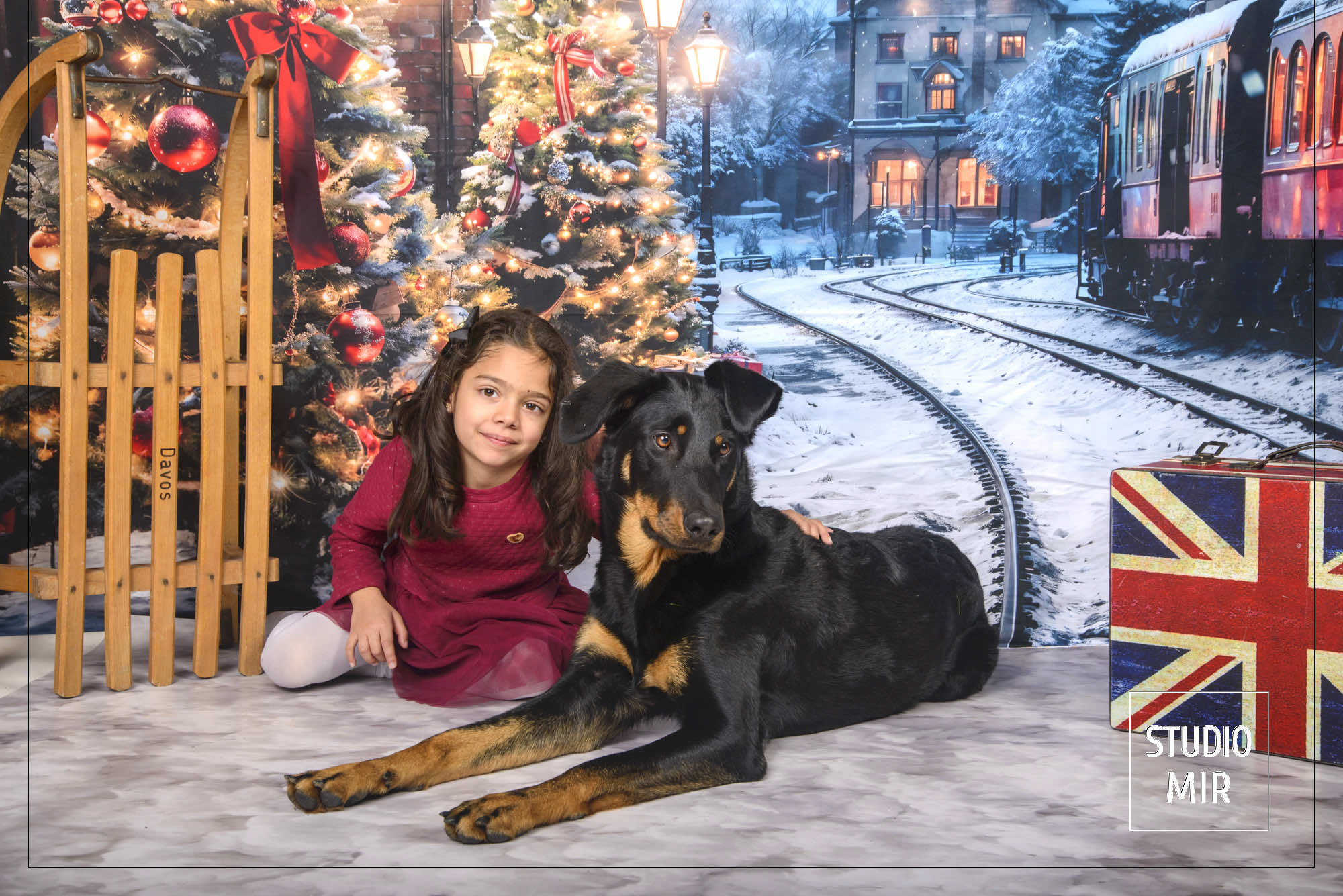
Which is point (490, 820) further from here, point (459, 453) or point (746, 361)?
point (746, 361)

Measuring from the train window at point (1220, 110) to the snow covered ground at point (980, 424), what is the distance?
0.61m

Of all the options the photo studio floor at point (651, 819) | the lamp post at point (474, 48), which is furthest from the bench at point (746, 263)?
the photo studio floor at point (651, 819)

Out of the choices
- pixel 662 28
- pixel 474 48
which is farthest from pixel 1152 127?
pixel 474 48

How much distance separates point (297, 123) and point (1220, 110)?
2.93 metres

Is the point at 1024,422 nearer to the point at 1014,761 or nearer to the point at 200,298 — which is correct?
the point at 1014,761

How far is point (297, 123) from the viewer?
132 inches

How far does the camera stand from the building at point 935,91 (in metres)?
3.45

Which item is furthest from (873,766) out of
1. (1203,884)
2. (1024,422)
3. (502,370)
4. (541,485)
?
(1024,422)

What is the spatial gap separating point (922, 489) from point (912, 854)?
189cm

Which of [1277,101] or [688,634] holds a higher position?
[1277,101]

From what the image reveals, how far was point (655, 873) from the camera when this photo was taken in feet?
5.43

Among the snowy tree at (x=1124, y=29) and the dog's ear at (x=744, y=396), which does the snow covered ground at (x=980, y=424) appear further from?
the dog's ear at (x=744, y=396)

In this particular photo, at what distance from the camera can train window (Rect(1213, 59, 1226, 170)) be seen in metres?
3.32

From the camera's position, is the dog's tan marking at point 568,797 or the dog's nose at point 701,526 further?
the dog's nose at point 701,526
